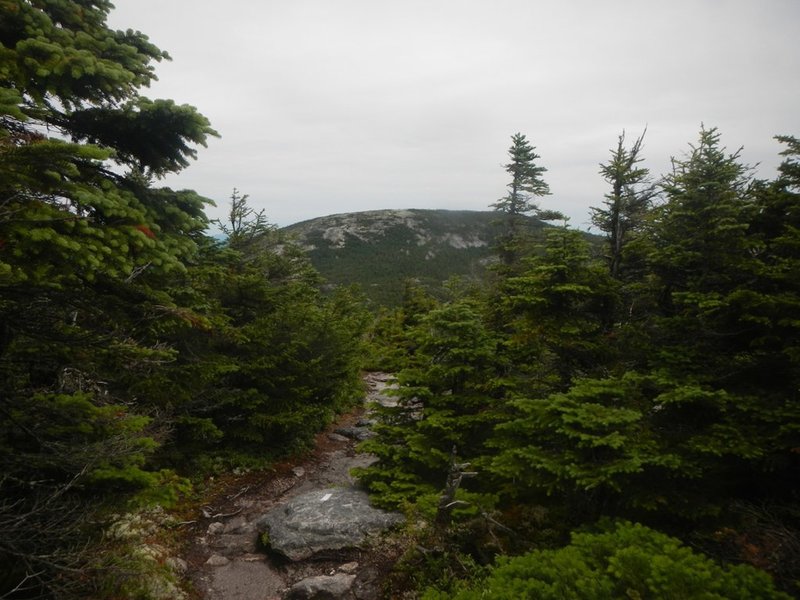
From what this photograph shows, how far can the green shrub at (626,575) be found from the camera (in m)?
3.65

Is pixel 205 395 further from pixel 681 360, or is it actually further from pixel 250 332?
pixel 681 360

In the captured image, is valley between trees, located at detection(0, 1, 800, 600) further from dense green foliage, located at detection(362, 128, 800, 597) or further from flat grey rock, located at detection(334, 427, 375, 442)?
flat grey rock, located at detection(334, 427, 375, 442)

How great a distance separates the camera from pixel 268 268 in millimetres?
15625

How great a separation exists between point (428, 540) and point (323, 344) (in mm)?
7555

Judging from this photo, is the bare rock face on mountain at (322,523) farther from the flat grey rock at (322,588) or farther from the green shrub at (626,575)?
the green shrub at (626,575)

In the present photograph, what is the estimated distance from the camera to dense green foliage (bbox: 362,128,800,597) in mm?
5852

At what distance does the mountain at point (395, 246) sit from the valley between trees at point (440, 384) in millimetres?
50568

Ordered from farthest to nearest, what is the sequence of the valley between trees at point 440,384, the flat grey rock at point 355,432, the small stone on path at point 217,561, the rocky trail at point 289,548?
1. the flat grey rock at point 355,432
2. the small stone on path at point 217,561
3. the rocky trail at point 289,548
4. the valley between trees at point 440,384

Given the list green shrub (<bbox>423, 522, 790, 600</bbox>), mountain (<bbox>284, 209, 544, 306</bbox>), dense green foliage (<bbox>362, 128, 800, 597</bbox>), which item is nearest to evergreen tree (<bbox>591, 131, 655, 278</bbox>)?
dense green foliage (<bbox>362, 128, 800, 597</bbox>)

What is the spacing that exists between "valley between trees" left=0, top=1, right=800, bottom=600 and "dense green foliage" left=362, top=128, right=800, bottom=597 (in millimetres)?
57

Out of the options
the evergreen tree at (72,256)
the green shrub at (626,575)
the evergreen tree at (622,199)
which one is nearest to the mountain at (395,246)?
the evergreen tree at (622,199)

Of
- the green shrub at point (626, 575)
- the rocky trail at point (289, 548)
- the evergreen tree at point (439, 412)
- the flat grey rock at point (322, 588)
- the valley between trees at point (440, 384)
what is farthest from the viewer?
the evergreen tree at point (439, 412)

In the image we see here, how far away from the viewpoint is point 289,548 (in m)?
Answer: 8.18

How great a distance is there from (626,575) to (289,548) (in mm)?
6670
